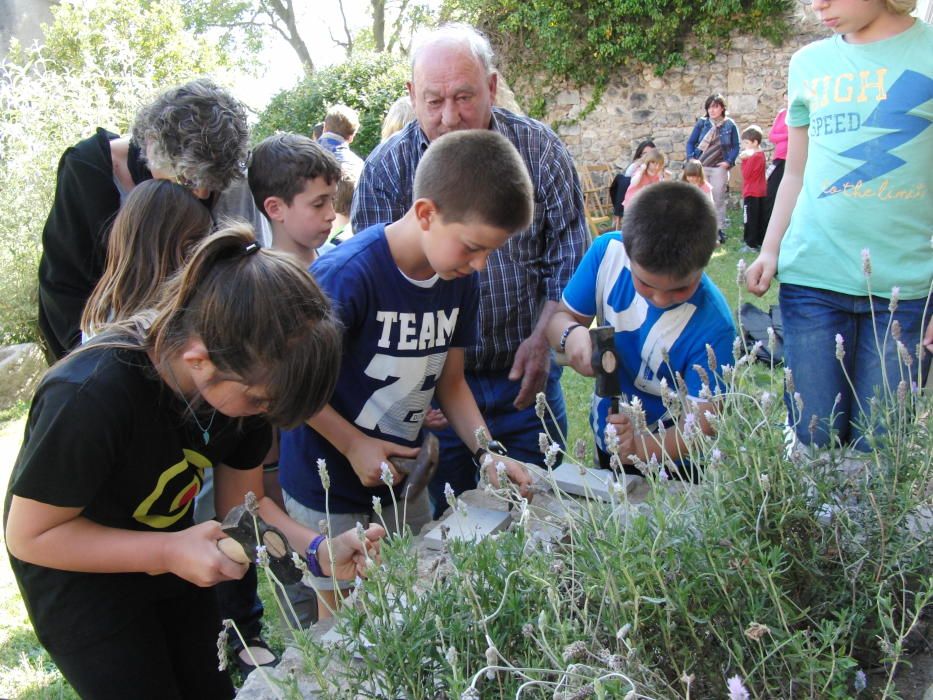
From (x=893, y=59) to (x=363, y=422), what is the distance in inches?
80.1

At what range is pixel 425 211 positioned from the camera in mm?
2234

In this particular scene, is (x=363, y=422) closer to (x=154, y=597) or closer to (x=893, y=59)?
(x=154, y=597)

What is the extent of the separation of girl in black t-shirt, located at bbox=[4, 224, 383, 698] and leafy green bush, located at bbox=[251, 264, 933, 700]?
324 mm

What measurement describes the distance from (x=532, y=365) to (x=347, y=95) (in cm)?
1435

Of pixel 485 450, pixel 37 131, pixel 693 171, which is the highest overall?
pixel 37 131

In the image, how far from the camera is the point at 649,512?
1.52 m

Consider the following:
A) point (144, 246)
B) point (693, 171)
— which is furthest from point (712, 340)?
point (693, 171)

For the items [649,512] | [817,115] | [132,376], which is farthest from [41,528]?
[817,115]

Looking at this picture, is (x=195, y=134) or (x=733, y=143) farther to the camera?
(x=733, y=143)

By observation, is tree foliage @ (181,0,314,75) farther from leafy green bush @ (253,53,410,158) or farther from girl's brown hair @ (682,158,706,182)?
girl's brown hair @ (682,158,706,182)

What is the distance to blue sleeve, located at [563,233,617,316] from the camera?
2.81m

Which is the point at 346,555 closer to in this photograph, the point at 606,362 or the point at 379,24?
the point at 606,362

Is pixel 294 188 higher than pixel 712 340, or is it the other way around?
pixel 294 188

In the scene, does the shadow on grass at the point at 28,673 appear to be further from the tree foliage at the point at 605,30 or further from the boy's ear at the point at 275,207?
the tree foliage at the point at 605,30
